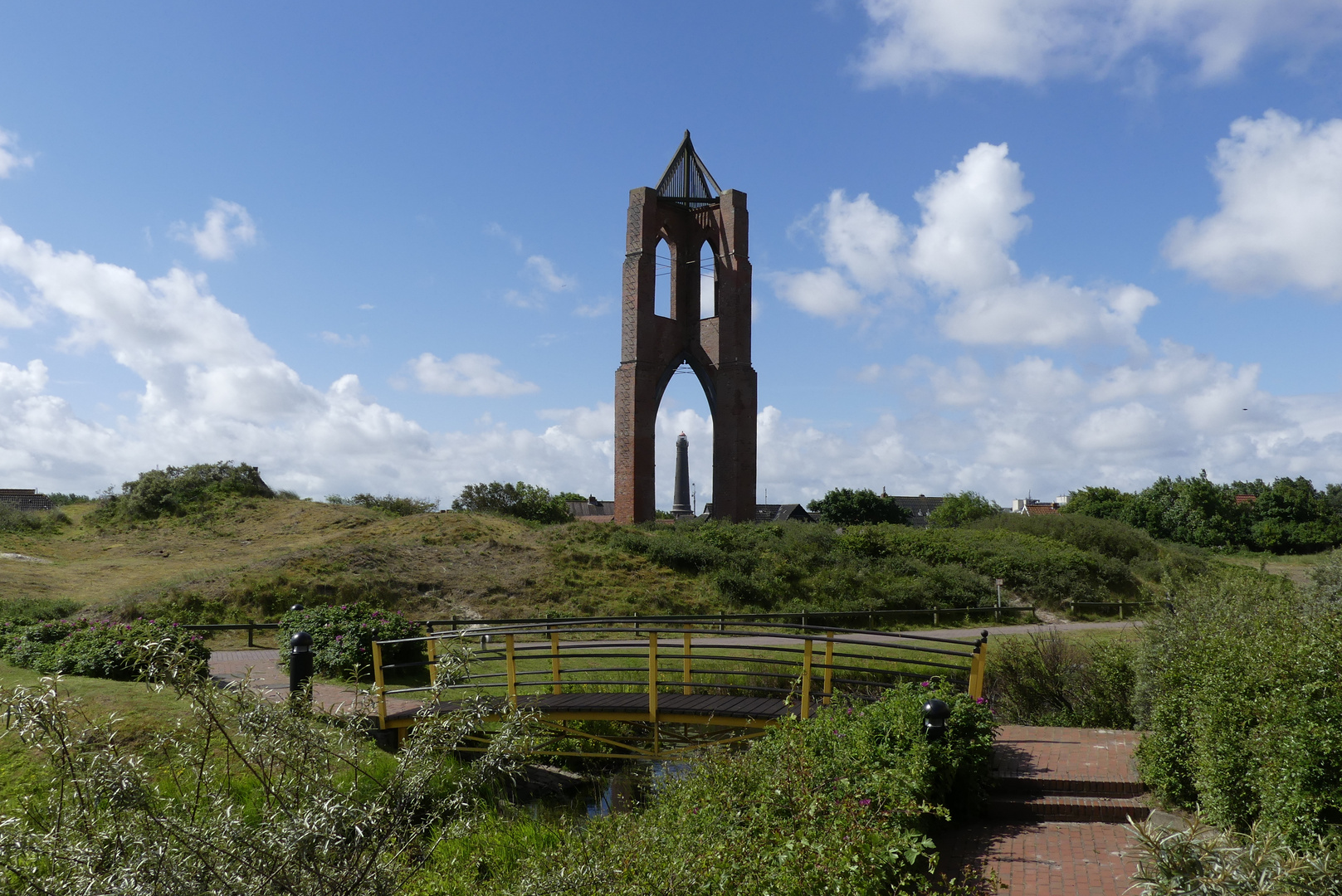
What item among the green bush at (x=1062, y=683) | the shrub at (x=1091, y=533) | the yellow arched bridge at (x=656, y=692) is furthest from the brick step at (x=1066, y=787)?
the shrub at (x=1091, y=533)

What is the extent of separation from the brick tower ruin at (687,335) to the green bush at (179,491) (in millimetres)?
18891

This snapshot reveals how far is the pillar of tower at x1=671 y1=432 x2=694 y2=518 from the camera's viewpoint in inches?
1918

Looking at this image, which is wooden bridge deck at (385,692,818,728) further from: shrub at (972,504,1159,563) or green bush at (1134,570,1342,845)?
shrub at (972,504,1159,563)

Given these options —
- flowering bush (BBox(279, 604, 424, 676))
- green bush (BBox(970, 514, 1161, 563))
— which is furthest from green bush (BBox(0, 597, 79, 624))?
green bush (BBox(970, 514, 1161, 563))

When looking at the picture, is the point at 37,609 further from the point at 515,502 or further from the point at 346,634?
the point at 515,502

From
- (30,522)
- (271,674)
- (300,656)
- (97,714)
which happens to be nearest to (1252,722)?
(300,656)

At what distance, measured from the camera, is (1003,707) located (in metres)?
12.0

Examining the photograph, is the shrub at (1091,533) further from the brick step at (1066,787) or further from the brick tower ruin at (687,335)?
the brick step at (1066,787)

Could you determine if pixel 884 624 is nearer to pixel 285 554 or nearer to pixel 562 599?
pixel 562 599

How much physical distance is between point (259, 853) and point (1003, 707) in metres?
10.8

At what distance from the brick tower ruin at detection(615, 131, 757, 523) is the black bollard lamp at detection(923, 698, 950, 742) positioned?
25.2 m

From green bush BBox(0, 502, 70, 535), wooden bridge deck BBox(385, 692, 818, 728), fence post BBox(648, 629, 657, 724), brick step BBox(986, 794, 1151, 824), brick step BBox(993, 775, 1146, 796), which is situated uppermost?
green bush BBox(0, 502, 70, 535)

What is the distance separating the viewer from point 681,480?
163 feet

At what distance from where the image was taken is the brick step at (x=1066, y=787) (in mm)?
7504
